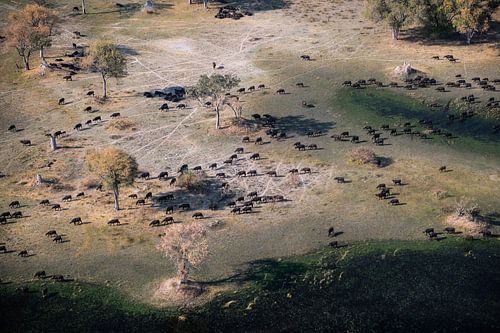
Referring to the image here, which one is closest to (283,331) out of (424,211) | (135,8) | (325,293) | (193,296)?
(325,293)

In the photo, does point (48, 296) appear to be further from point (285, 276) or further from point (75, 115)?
point (75, 115)

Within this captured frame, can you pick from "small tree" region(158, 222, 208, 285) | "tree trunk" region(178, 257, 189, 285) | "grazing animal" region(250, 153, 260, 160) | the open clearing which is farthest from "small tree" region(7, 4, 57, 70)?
"tree trunk" region(178, 257, 189, 285)

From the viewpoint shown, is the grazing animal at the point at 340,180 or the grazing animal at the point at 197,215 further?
the grazing animal at the point at 340,180

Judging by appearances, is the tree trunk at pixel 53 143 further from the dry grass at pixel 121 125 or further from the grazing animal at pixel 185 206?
the grazing animal at pixel 185 206

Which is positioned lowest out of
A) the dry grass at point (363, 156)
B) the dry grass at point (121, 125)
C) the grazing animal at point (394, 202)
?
the grazing animal at point (394, 202)

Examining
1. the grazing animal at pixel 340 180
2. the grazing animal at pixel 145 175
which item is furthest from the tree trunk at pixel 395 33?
the grazing animal at pixel 145 175

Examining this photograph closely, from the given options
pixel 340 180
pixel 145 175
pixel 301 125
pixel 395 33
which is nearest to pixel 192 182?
pixel 145 175
